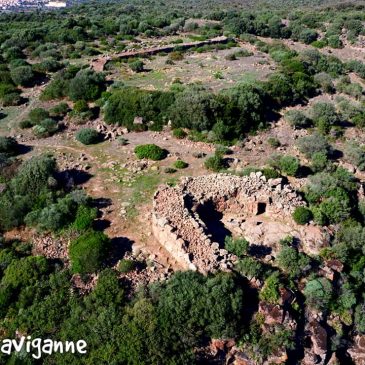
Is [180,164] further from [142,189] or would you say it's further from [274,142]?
[274,142]

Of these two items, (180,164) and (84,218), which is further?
(180,164)

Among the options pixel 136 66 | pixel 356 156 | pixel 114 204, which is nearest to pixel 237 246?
pixel 114 204

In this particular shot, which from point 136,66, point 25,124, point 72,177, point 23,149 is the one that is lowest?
point 72,177

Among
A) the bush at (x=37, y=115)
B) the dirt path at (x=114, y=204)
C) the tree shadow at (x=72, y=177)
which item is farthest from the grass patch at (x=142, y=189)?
the bush at (x=37, y=115)

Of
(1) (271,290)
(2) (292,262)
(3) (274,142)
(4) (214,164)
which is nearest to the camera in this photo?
(1) (271,290)

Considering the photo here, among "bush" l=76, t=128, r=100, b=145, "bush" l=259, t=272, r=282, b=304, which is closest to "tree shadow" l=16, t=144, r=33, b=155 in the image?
"bush" l=76, t=128, r=100, b=145

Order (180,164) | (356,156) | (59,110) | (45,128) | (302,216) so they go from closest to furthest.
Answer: (302,216) → (180,164) → (356,156) → (45,128) → (59,110)

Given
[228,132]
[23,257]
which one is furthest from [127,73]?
[23,257]
